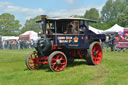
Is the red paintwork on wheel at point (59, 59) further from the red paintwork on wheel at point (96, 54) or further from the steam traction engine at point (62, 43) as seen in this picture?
the red paintwork on wheel at point (96, 54)

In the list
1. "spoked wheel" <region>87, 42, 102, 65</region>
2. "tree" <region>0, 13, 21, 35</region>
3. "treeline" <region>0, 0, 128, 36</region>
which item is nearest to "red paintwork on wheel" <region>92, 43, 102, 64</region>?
"spoked wheel" <region>87, 42, 102, 65</region>

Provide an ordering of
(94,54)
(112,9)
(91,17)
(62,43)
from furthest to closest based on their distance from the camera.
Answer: (112,9) < (91,17) < (94,54) < (62,43)

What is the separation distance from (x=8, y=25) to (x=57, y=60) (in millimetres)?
84361

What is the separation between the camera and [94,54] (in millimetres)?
10172

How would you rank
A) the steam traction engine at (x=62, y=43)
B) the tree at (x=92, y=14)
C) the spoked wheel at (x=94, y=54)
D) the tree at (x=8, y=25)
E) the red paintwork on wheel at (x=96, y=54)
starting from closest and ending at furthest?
the steam traction engine at (x=62, y=43) → the spoked wheel at (x=94, y=54) → the red paintwork on wheel at (x=96, y=54) → the tree at (x=8, y=25) → the tree at (x=92, y=14)

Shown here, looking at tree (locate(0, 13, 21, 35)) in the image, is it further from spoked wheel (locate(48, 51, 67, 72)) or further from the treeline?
spoked wheel (locate(48, 51, 67, 72))

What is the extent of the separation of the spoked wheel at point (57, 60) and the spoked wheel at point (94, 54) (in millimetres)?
1548

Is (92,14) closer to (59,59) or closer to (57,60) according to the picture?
(59,59)

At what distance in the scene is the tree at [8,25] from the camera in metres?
88.4

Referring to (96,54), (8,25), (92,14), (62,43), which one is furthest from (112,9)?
(62,43)

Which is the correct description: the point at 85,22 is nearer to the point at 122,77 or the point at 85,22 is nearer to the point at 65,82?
the point at 122,77

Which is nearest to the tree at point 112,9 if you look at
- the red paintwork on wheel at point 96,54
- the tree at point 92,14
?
the tree at point 92,14

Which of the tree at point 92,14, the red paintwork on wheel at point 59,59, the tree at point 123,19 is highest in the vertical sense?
the tree at point 92,14

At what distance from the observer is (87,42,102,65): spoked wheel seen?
9.62 meters
